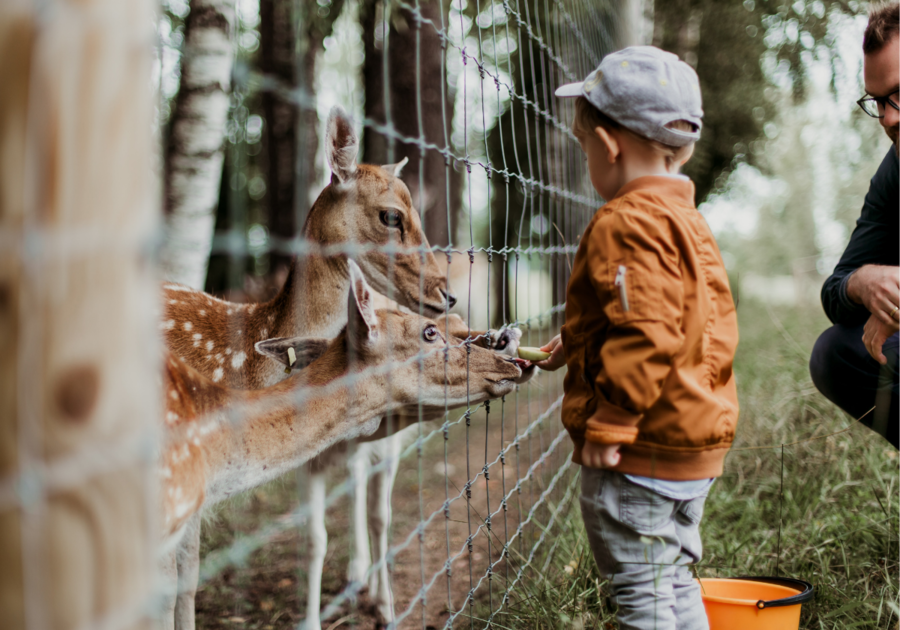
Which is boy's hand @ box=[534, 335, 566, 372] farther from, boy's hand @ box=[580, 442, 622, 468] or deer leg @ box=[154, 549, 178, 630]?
deer leg @ box=[154, 549, 178, 630]

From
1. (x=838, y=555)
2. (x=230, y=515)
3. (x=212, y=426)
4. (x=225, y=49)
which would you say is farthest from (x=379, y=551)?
(x=225, y=49)

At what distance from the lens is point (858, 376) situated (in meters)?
3.28

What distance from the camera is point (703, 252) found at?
204cm

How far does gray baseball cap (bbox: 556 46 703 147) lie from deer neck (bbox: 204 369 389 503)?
1.28 meters

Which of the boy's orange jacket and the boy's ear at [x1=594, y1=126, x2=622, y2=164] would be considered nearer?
the boy's orange jacket

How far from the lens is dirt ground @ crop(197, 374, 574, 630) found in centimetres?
333

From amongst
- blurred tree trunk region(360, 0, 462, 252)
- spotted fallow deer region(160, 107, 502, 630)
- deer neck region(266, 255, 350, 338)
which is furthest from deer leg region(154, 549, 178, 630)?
blurred tree trunk region(360, 0, 462, 252)

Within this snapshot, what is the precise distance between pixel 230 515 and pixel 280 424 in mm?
2557

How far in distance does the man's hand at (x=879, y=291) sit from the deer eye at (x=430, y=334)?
1652 mm

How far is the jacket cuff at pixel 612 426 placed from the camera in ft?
6.09

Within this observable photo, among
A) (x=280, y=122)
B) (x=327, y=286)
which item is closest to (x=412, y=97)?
(x=280, y=122)

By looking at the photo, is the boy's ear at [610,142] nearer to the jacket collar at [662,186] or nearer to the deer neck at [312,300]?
the jacket collar at [662,186]

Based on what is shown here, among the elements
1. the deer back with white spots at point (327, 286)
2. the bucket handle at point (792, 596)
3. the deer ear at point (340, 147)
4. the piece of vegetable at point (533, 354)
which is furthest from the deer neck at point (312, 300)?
the bucket handle at point (792, 596)

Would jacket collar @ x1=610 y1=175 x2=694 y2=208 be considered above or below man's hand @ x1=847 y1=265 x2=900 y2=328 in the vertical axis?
above
